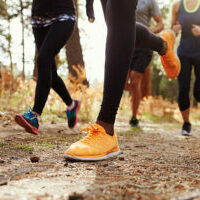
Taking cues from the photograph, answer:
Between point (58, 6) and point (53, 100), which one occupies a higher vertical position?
point (58, 6)

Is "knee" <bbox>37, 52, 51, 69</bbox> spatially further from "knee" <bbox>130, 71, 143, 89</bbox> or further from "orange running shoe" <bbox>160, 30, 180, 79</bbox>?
"knee" <bbox>130, 71, 143, 89</bbox>

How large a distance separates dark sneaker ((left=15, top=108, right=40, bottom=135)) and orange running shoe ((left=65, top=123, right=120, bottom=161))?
30.5 inches

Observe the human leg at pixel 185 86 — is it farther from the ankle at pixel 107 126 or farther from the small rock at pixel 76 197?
the small rock at pixel 76 197

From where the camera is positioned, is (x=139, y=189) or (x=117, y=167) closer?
(x=139, y=189)

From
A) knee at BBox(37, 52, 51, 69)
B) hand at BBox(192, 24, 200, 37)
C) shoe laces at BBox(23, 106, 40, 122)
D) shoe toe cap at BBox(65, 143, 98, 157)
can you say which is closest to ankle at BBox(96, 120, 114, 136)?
shoe toe cap at BBox(65, 143, 98, 157)

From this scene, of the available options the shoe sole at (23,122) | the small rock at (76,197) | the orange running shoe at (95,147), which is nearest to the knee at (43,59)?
the shoe sole at (23,122)

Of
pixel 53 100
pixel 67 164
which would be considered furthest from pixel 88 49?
pixel 67 164

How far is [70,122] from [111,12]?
5.64ft

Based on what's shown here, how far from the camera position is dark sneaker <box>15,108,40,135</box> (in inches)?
86.7

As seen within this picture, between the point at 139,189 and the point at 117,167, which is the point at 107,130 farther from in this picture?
the point at 139,189

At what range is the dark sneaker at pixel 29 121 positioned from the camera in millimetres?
2201

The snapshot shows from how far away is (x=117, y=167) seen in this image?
1.41 metres

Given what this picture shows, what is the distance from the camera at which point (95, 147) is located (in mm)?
1575

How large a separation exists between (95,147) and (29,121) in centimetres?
90
